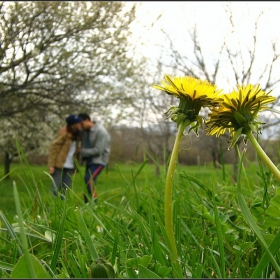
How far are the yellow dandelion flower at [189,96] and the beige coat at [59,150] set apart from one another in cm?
437

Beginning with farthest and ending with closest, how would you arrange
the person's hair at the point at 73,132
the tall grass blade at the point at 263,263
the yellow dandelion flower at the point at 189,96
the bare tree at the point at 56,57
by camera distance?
the bare tree at the point at 56,57 → the person's hair at the point at 73,132 → the yellow dandelion flower at the point at 189,96 → the tall grass blade at the point at 263,263

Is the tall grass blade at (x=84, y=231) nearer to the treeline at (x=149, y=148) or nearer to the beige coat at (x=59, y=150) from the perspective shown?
the beige coat at (x=59, y=150)

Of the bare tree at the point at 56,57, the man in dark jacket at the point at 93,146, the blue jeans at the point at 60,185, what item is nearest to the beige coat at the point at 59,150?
the blue jeans at the point at 60,185

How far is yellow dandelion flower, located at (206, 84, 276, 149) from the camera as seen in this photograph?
56 cm

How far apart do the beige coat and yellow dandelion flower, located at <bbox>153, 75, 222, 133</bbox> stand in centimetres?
437

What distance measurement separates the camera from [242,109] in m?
0.57

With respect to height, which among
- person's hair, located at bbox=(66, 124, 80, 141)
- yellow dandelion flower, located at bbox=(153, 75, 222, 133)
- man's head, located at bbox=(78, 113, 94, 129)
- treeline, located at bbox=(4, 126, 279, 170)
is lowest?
treeline, located at bbox=(4, 126, 279, 170)

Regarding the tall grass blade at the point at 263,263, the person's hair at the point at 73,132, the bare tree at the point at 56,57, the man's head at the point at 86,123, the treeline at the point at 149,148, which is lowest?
the treeline at the point at 149,148

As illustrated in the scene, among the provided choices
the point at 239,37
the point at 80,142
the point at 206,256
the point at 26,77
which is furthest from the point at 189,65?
the point at 206,256

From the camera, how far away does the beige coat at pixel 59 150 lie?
4805 millimetres

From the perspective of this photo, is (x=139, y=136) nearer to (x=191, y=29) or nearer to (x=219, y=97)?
(x=191, y=29)

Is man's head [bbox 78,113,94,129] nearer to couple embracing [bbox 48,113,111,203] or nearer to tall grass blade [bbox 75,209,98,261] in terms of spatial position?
couple embracing [bbox 48,113,111,203]

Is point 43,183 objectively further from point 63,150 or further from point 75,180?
point 63,150

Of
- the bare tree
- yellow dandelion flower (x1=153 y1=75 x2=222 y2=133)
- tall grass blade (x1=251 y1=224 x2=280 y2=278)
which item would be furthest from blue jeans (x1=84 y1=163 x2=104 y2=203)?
the bare tree
